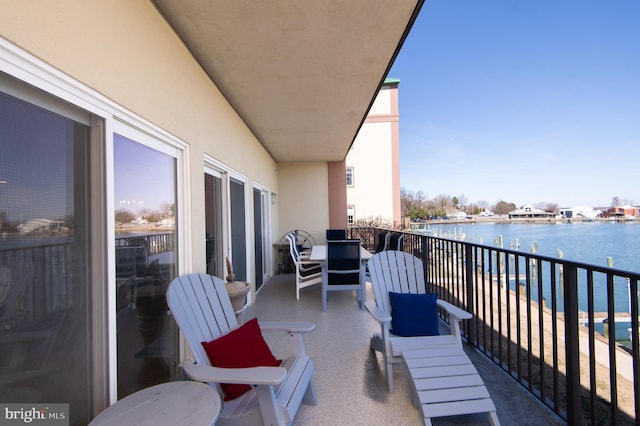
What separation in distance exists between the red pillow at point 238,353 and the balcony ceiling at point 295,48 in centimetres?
210

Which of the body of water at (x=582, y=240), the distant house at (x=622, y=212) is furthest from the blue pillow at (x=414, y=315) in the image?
the distant house at (x=622, y=212)

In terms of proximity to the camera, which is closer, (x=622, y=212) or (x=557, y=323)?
(x=557, y=323)

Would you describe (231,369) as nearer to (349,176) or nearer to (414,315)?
(414,315)

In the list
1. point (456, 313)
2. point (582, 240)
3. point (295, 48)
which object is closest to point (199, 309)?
point (456, 313)

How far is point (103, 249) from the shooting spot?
1500 mm

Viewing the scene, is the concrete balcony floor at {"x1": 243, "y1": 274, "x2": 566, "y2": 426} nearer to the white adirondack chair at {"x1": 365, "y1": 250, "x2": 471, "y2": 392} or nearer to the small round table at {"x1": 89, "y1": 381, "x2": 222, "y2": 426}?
the white adirondack chair at {"x1": 365, "y1": 250, "x2": 471, "y2": 392}

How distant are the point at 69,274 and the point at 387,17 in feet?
7.81

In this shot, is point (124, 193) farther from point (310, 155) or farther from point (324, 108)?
point (310, 155)

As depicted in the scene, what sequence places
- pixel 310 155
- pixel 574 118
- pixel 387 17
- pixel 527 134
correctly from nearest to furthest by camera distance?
1. pixel 387 17
2. pixel 310 155
3. pixel 574 118
4. pixel 527 134

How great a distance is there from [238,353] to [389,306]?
1376 mm

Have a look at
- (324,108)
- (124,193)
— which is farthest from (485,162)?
(124,193)

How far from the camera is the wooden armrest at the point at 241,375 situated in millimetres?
1329

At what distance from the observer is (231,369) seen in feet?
4.79

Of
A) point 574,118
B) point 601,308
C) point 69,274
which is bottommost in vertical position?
point 601,308
